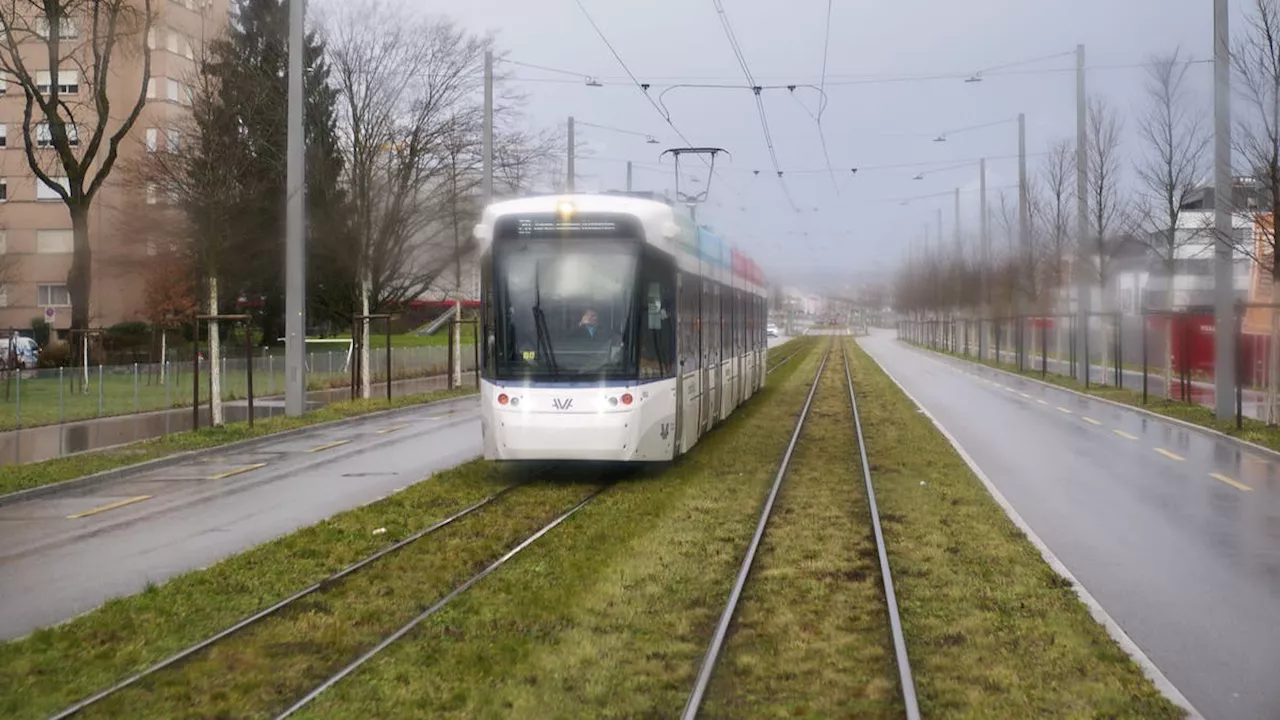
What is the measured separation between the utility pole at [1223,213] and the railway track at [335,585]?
548 inches

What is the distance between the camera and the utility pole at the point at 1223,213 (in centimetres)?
2075

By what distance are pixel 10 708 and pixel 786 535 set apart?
6.47 metres

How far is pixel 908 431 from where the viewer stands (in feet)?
67.7

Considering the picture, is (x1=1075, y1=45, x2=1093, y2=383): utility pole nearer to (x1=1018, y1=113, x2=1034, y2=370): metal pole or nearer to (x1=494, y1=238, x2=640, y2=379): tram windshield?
(x1=1018, y1=113, x2=1034, y2=370): metal pole

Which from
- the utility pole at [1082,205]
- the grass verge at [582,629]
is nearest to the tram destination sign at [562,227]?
the grass verge at [582,629]

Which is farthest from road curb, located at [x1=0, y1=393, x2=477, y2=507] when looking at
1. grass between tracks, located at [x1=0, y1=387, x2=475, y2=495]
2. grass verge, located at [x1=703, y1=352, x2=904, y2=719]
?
grass verge, located at [x1=703, y1=352, x2=904, y2=719]

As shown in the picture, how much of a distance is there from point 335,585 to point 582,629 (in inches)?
89.3

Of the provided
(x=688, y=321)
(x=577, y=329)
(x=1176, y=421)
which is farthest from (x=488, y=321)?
(x=1176, y=421)

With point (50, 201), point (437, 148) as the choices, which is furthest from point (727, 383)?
point (50, 201)

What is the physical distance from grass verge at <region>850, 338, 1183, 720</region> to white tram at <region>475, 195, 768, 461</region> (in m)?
3.00

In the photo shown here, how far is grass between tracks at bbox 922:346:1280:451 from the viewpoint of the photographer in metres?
19.2

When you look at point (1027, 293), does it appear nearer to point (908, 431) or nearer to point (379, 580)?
point (908, 431)

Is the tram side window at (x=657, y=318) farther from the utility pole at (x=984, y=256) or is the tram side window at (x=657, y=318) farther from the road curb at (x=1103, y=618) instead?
the utility pole at (x=984, y=256)

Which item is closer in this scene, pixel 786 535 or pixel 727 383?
pixel 786 535
